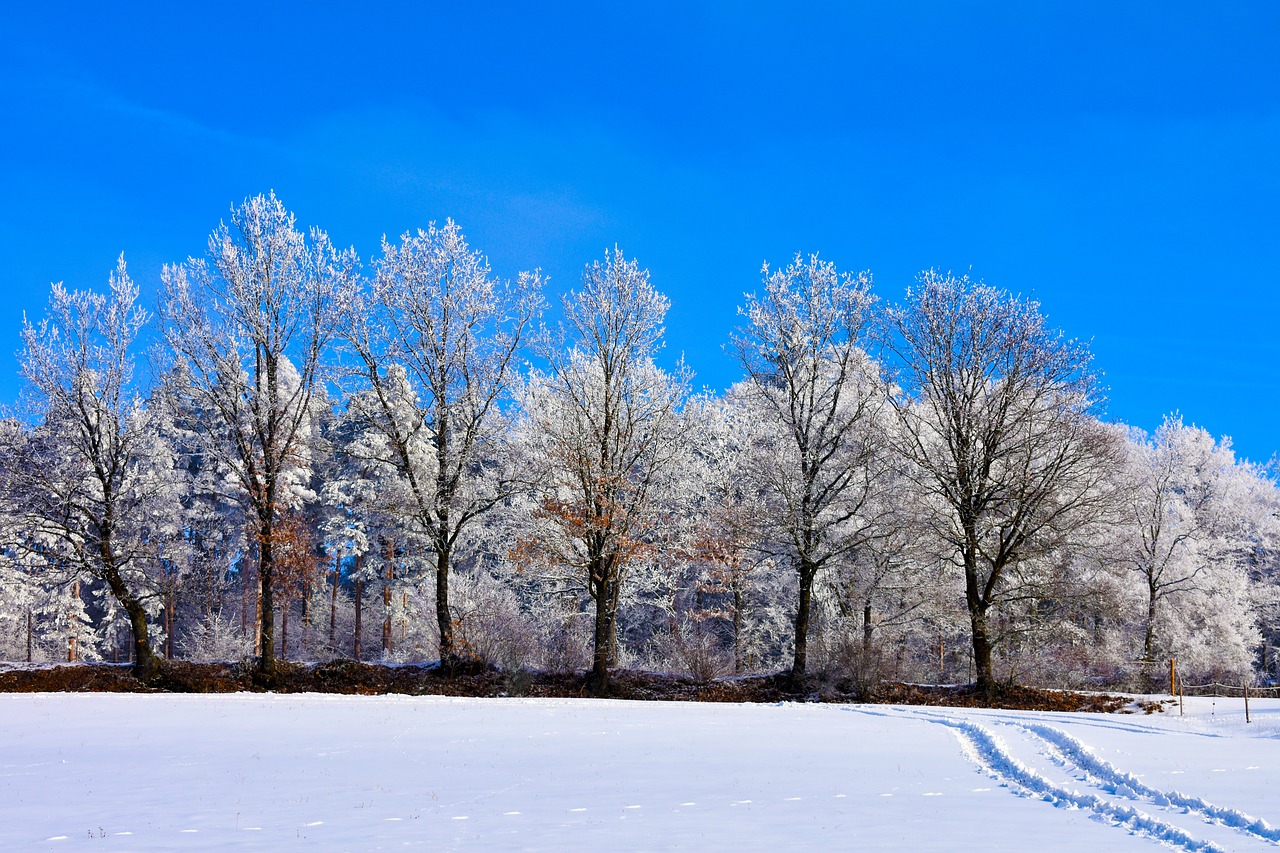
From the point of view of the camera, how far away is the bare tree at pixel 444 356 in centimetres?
2588

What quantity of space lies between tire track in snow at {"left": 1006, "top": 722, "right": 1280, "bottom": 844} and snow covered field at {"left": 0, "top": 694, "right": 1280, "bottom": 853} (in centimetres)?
4

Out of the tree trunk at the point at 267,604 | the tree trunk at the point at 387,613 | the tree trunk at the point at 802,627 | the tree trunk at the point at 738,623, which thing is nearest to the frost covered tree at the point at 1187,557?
the tree trunk at the point at 802,627

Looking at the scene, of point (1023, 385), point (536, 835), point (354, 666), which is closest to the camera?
point (536, 835)

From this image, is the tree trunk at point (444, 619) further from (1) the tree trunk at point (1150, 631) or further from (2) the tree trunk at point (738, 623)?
(1) the tree trunk at point (1150, 631)

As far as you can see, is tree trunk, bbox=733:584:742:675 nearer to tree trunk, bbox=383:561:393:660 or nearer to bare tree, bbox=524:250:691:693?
bare tree, bbox=524:250:691:693

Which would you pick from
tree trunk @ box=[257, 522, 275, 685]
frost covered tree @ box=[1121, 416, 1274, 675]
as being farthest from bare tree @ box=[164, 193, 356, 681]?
frost covered tree @ box=[1121, 416, 1274, 675]

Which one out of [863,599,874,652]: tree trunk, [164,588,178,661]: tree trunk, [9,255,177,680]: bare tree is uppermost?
[9,255,177,680]: bare tree

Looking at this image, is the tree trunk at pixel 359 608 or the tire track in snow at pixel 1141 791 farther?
the tree trunk at pixel 359 608

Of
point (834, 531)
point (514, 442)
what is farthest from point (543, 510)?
point (834, 531)

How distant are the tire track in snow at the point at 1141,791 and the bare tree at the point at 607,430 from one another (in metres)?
13.2

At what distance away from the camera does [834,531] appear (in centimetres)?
2912

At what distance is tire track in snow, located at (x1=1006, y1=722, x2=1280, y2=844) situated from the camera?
7.79 meters

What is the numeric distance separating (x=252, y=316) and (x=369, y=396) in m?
4.18

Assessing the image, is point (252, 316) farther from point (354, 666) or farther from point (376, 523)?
point (376, 523)
